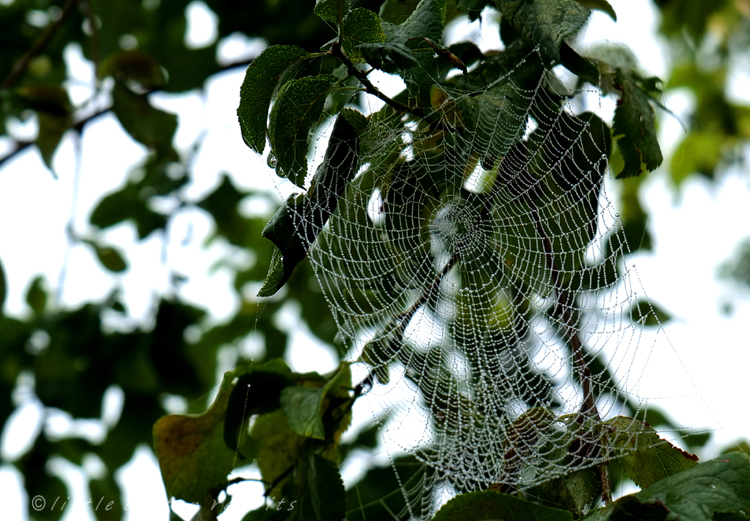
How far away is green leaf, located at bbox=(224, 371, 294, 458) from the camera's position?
100 centimetres

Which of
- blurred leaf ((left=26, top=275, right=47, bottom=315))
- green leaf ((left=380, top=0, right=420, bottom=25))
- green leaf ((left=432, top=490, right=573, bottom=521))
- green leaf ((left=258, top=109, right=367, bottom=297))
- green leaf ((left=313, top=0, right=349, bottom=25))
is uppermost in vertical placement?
green leaf ((left=313, top=0, right=349, bottom=25))

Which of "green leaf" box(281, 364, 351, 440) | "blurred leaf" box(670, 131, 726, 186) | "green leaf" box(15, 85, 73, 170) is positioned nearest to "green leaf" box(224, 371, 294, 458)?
"green leaf" box(281, 364, 351, 440)

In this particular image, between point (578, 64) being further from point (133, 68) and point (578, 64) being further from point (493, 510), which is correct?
point (133, 68)

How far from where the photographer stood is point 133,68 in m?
1.78

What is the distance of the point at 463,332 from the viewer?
Result: 50.6 inches

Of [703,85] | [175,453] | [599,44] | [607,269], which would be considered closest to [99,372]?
[175,453]

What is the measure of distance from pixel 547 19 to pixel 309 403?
1.87 feet

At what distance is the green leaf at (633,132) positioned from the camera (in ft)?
3.04

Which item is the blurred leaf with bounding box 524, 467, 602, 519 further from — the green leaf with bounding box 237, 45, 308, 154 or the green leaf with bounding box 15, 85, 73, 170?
the green leaf with bounding box 15, 85, 73, 170

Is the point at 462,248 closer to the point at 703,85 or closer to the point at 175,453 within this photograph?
the point at 175,453

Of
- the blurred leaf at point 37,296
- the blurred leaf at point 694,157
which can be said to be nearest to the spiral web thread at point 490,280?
the blurred leaf at point 37,296

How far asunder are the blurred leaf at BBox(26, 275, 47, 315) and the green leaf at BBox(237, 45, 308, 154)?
204 centimetres

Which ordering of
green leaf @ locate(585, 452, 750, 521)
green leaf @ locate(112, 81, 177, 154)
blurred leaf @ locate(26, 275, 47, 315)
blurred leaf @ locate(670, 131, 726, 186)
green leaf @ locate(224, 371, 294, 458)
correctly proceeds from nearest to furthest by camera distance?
green leaf @ locate(585, 452, 750, 521) → green leaf @ locate(224, 371, 294, 458) → green leaf @ locate(112, 81, 177, 154) → blurred leaf @ locate(26, 275, 47, 315) → blurred leaf @ locate(670, 131, 726, 186)

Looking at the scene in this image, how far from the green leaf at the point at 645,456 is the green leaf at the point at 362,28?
546 millimetres
